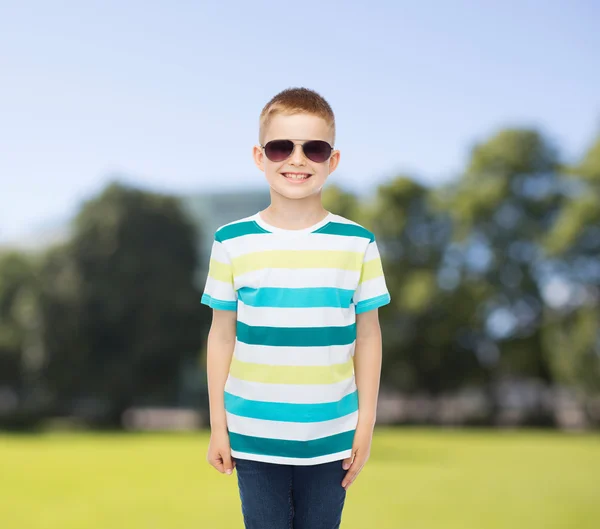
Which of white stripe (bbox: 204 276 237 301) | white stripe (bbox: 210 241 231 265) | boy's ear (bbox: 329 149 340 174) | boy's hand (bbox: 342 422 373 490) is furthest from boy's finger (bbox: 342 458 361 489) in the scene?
boy's ear (bbox: 329 149 340 174)

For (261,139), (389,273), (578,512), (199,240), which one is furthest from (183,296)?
(261,139)

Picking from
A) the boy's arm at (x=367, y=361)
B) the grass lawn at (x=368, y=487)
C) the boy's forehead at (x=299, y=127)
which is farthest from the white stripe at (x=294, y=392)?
the grass lawn at (x=368, y=487)

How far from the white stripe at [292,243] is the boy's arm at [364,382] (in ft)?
1.04

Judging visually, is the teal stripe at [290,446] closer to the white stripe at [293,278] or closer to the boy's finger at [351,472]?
the boy's finger at [351,472]

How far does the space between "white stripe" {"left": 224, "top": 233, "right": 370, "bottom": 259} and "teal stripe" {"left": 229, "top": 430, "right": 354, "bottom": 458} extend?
2.61ft

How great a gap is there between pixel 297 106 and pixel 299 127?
0.09 meters

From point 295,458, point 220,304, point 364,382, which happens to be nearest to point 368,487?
point 364,382

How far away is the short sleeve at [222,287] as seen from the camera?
339cm

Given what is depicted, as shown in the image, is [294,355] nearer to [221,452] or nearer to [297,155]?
[221,452]

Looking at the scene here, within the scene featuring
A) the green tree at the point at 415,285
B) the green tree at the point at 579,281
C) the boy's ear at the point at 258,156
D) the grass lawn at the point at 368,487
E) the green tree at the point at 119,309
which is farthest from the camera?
the green tree at the point at 119,309

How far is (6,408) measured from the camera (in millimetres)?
38219

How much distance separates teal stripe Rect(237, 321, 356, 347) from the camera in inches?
128

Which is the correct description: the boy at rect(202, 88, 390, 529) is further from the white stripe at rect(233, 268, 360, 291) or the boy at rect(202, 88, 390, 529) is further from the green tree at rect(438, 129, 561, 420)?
the green tree at rect(438, 129, 561, 420)

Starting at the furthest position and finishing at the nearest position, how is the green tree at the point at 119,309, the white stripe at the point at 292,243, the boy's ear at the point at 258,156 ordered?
1. the green tree at the point at 119,309
2. the boy's ear at the point at 258,156
3. the white stripe at the point at 292,243
